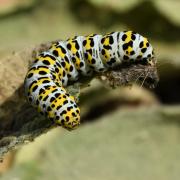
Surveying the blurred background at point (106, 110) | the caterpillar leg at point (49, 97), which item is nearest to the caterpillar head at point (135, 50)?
the caterpillar leg at point (49, 97)

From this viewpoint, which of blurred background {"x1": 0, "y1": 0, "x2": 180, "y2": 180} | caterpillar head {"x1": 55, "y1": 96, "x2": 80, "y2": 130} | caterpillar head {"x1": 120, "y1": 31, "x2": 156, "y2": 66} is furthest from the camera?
blurred background {"x1": 0, "y1": 0, "x2": 180, "y2": 180}

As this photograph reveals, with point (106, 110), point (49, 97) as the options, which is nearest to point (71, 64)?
point (49, 97)

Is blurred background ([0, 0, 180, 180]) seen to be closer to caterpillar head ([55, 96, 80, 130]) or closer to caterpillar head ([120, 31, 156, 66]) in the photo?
caterpillar head ([55, 96, 80, 130])

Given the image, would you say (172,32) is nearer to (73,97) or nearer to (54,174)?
(54,174)

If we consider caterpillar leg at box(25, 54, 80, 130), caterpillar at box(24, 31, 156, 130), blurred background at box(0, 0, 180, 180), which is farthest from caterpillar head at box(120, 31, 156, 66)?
blurred background at box(0, 0, 180, 180)

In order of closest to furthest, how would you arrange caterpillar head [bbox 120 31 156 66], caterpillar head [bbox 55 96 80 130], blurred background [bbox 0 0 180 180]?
caterpillar head [bbox 55 96 80 130], caterpillar head [bbox 120 31 156 66], blurred background [bbox 0 0 180 180]

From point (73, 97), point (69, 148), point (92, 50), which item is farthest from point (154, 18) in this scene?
point (73, 97)

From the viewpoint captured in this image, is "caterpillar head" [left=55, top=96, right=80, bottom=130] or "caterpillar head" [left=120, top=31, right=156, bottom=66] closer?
"caterpillar head" [left=55, top=96, right=80, bottom=130]

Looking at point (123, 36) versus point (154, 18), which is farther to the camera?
point (154, 18)
